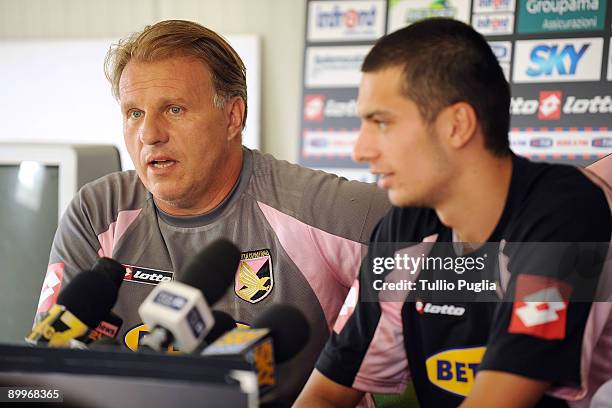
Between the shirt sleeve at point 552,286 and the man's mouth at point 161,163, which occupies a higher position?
the man's mouth at point 161,163

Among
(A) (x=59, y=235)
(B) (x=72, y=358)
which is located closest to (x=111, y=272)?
(B) (x=72, y=358)

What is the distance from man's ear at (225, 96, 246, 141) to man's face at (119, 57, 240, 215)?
0.24ft

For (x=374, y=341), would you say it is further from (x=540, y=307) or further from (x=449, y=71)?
(x=449, y=71)

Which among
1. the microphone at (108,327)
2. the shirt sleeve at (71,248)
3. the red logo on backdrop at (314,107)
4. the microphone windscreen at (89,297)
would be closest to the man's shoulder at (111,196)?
the shirt sleeve at (71,248)

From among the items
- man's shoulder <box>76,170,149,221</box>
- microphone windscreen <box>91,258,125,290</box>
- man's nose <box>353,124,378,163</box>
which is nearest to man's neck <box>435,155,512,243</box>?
man's nose <box>353,124,378,163</box>

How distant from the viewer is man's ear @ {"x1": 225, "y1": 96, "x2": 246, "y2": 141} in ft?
5.91

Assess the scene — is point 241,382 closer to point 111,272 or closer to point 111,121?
point 111,272

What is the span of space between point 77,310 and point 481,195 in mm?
591

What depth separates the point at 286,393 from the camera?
155 centimetres

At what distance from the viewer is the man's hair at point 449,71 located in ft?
3.83

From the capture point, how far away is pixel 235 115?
1820mm

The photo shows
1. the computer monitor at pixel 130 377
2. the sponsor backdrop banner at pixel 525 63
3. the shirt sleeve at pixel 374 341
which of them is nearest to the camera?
the computer monitor at pixel 130 377

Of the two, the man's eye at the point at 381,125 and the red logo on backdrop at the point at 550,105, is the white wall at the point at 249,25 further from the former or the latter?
the man's eye at the point at 381,125

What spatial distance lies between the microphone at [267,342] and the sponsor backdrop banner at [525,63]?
370cm
